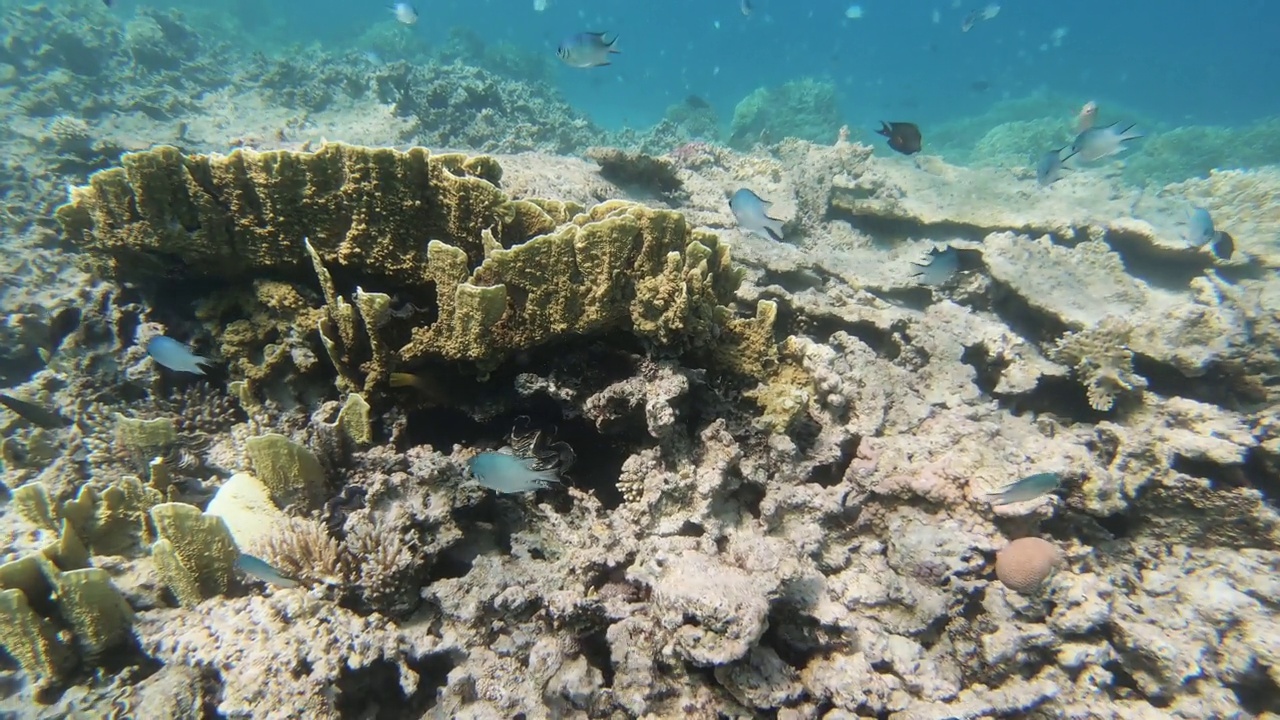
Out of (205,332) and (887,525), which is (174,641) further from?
(887,525)

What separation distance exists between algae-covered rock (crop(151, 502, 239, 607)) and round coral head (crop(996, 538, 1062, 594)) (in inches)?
158

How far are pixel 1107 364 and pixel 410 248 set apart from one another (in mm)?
5358

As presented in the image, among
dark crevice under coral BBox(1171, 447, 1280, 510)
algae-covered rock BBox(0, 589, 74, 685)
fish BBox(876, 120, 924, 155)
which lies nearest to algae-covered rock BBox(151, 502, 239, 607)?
algae-covered rock BBox(0, 589, 74, 685)

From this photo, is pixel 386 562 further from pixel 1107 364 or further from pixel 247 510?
pixel 1107 364

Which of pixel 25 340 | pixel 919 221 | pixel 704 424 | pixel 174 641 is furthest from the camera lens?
pixel 919 221

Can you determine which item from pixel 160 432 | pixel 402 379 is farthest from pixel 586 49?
pixel 160 432

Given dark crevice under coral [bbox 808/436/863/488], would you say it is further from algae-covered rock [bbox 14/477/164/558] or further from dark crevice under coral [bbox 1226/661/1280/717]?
algae-covered rock [bbox 14/477/164/558]

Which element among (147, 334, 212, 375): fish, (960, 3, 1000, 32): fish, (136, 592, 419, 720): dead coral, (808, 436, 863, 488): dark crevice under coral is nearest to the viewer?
(136, 592, 419, 720): dead coral

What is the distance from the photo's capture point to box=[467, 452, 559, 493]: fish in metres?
2.47

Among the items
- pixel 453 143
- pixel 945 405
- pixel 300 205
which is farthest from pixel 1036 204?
pixel 453 143

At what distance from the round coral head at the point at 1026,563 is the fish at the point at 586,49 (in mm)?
5775

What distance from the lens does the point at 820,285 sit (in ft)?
18.9

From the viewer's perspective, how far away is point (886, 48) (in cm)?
7625

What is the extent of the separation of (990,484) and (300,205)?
424cm
